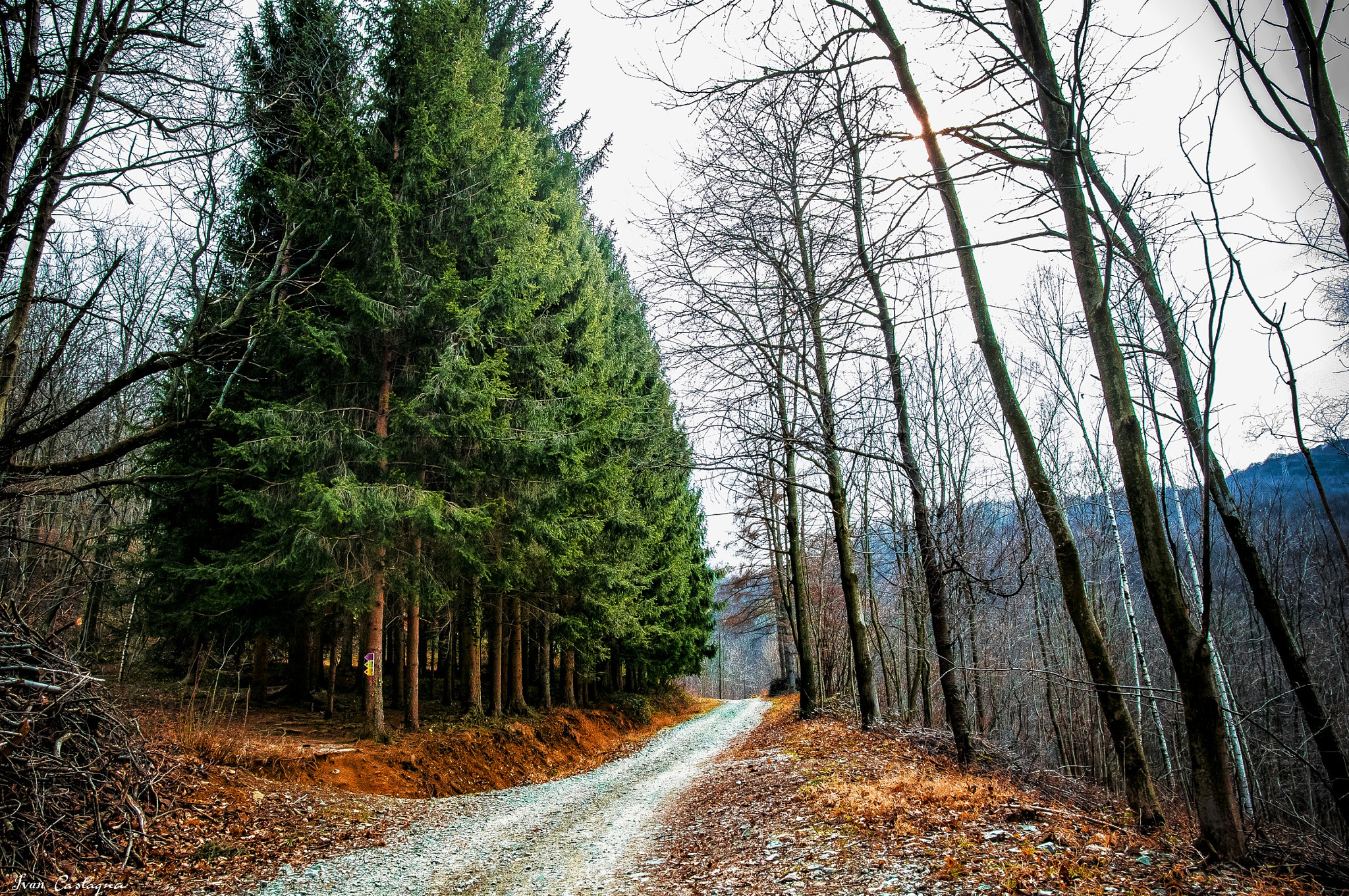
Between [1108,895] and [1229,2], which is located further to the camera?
[1108,895]

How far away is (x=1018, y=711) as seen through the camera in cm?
1928

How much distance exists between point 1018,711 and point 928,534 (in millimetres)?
15886

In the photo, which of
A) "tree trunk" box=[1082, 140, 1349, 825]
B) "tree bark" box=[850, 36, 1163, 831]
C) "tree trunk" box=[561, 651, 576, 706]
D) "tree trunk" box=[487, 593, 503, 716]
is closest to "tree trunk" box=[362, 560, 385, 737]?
"tree trunk" box=[487, 593, 503, 716]

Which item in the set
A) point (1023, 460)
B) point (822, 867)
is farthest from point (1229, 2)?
point (822, 867)

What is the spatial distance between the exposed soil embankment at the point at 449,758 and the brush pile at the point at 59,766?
2035mm

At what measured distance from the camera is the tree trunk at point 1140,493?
11.9 ft

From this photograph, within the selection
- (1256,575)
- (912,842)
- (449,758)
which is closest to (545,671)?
(449,758)

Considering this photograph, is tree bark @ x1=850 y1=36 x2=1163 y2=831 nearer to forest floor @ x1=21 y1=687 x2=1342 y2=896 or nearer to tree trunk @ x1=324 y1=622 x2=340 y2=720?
forest floor @ x1=21 y1=687 x2=1342 y2=896

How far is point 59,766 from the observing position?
4.71 meters

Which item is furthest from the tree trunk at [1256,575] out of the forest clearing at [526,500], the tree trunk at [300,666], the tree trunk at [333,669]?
the tree trunk at [300,666]

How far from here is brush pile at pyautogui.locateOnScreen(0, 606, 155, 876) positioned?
4301 millimetres

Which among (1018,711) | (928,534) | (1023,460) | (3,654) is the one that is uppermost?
(1023,460)

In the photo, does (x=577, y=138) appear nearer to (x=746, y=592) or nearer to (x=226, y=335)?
Answer: (x=226, y=335)

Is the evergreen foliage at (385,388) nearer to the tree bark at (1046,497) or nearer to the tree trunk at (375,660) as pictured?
the tree trunk at (375,660)
